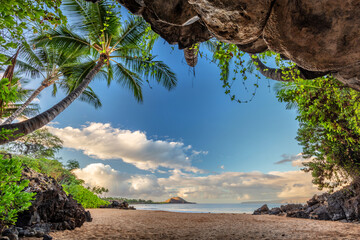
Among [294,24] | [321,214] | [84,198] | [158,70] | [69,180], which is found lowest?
[321,214]

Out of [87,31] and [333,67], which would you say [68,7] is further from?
[333,67]

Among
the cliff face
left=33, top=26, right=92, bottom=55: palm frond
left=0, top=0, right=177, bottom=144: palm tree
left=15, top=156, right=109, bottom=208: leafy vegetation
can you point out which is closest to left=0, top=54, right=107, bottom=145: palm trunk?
left=0, top=0, right=177, bottom=144: palm tree

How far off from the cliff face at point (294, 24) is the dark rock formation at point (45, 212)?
4.16 metres

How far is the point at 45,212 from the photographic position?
3811 millimetres

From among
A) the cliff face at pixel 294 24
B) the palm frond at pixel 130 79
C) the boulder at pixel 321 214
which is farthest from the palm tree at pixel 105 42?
the boulder at pixel 321 214

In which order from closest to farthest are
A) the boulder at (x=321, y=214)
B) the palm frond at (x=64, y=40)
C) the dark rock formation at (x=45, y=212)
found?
1. the dark rock formation at (x=45, y=212)
2. the boulder at (x=321, y=214)
3. the palm frond at (x=64, y=40)

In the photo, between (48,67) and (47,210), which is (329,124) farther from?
(48,67)

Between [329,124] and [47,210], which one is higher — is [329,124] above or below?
above

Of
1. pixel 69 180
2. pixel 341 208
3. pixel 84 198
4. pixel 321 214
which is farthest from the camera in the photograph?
pixel 69 180

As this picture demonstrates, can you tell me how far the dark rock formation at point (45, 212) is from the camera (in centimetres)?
331

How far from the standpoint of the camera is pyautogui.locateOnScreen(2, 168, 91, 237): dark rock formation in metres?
3.31

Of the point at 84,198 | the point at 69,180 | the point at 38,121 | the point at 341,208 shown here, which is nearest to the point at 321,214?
the point at 341,208

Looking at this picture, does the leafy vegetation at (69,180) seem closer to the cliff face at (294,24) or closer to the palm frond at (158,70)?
the palm frond at (158,70)

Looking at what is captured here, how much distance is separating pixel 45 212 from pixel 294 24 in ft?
18.3
